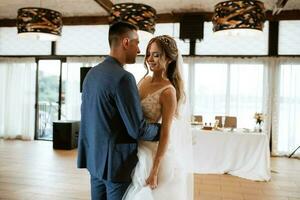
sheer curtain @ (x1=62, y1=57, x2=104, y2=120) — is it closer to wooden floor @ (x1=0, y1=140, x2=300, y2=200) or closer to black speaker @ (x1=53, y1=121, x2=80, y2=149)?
black speaker @ (x1=53, y1=121, x2=80, y2=149)

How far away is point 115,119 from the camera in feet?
5.15

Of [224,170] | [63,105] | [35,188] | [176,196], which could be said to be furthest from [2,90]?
[176,196]

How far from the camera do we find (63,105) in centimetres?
830

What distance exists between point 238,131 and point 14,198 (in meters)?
3.44

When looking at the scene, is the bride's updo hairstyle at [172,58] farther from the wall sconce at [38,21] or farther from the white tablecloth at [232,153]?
the white tablecloth at [232,153]

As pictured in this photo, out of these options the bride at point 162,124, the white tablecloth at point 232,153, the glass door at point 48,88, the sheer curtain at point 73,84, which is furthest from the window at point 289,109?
the bride at point 162,124

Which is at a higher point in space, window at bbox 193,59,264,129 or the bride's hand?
window at bbox 193,59,264,129

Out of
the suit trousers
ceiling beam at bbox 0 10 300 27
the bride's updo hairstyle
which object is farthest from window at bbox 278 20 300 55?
the suit trousers

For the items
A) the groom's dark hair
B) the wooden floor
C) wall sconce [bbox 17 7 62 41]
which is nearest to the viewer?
the groom's dark hair

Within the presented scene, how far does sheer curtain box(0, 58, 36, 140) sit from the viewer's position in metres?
8.33

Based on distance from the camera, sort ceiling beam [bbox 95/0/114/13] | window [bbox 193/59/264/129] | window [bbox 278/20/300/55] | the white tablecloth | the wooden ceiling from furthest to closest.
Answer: window [bbox 193/59/264/129] → window [bbox 278/20/300/55] → the wooden ceiling → ceiling beam [bbox 95/0/114/13] → the white tablecloth

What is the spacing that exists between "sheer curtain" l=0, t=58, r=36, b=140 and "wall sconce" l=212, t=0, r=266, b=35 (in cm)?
618

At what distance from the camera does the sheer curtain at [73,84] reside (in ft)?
26.2

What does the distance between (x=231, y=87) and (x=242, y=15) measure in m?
4.12
